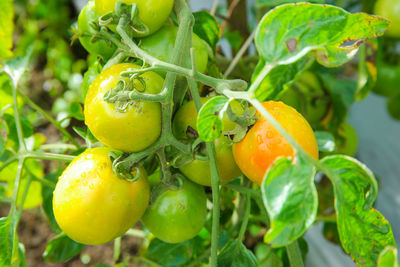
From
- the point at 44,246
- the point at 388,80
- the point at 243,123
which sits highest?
the point at 243,123

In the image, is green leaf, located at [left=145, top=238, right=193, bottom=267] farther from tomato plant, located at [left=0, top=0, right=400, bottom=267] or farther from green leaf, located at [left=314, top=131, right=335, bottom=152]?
green leaf, located at [left=314, top=131, right=335, bottom=152]

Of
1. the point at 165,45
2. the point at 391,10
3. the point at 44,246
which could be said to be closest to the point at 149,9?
the point at 165,45

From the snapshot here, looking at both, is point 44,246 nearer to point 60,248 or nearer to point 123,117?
point 60,248

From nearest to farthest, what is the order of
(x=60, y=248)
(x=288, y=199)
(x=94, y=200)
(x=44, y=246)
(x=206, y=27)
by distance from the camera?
(x=288, y=199) < (x=94, y=200) < (x=206, y=27) < (x=60, y=248) < (x=44, y=246)

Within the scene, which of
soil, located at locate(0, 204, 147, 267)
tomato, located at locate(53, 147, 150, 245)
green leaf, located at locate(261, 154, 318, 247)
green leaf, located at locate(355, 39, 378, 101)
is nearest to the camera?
green leaf, located at locate(261, 154, 318, 247)

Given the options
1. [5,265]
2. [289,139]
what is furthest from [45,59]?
[289,139]

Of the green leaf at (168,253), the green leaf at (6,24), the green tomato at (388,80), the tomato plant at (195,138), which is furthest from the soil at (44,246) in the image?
the green tomato at (388,80)

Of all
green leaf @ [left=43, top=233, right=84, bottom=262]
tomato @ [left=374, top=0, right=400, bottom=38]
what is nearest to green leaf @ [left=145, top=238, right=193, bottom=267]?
green leaf @ [left=43, top=233, right=84, bottom=262]

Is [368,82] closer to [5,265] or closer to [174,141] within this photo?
[174,141]

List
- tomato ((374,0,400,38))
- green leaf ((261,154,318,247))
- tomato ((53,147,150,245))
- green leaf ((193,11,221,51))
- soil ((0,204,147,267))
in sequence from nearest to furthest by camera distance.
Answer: green leaf ((261,154,318,247)), tomato ((53,147,150,245)), green leaf ((193,11,221,51)), tomato ((374,0,400,38)), soil ((0,204,147,267))
